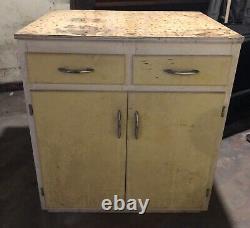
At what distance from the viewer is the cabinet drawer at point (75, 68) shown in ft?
3.88

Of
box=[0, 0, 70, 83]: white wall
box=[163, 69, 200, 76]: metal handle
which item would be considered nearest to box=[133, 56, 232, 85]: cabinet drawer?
box=[163, 69, 200, 76]: metal handle

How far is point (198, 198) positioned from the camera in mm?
1515

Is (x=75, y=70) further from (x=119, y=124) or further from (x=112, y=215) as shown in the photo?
(x=112, y=215)

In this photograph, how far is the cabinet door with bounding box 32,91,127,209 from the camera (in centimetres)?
127

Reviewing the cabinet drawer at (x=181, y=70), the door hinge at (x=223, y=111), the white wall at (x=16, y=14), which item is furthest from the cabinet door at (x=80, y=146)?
the white wall at (x=16, y=14)

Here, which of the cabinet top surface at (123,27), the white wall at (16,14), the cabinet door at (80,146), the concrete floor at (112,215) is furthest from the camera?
the white wall at (16,14)

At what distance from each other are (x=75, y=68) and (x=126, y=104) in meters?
0.26

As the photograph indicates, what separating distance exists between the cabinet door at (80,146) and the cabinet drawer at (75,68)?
0.21ft

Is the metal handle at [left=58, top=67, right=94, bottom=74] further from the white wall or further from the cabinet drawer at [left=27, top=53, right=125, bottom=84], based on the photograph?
the white wall

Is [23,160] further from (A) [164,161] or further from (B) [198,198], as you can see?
(B) [198,198]

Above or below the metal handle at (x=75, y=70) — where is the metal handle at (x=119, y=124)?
below

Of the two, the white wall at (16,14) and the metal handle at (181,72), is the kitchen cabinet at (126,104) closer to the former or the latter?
the metal handle at (181,72)

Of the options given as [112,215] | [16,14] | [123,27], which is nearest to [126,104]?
[123,27]

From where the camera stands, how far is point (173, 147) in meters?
1.38
